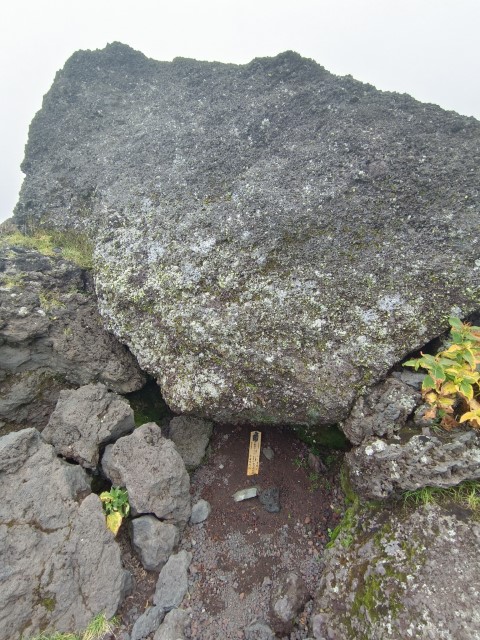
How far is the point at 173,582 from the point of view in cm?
479

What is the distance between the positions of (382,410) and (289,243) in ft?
9.01

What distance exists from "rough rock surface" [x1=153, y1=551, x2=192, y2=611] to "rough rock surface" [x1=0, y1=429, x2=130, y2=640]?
0.47 m

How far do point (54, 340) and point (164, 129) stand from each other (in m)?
5.06

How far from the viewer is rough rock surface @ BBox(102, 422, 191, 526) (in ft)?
16.8

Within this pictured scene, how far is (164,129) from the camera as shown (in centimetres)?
790

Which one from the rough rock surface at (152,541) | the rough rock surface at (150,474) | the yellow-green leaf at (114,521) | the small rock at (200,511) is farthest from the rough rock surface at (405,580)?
the yellow-green leaf at (114,521)

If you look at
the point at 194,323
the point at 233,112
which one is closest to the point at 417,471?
the point at 194,323

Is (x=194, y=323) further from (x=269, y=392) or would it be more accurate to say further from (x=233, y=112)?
(x=233, y=112)

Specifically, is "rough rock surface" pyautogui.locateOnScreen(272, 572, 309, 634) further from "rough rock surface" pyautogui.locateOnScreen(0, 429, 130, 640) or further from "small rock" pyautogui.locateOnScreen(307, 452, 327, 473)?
"rough rock surface" pyautogui.locateOnScreen(0, 429, 130, 640)

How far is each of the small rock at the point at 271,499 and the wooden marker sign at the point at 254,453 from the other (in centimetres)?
36

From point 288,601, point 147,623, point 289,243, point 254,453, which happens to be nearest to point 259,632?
point 288,601

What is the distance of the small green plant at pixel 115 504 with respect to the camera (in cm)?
499

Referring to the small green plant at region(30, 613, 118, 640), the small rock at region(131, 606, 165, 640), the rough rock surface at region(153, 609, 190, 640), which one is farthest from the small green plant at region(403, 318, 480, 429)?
the small green plant at region(30, 613, 118, 640)

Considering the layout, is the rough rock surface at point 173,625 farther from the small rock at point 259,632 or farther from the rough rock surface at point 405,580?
the rough rock surface at point 405,580
